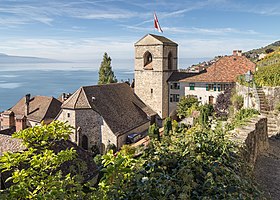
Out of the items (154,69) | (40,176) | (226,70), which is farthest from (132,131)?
(40,176)

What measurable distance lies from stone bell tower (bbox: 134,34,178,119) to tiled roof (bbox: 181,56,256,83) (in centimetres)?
273

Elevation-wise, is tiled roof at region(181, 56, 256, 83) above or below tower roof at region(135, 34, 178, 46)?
below

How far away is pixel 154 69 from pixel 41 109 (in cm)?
1369

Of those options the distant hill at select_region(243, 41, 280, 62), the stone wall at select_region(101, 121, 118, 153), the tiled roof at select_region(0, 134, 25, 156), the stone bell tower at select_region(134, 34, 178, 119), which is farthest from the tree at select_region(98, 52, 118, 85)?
the tiled roof at select_region(0, 134, 25, 156)

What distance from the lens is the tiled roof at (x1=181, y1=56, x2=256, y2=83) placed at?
30331 millimetres

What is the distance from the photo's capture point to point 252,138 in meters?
8.08

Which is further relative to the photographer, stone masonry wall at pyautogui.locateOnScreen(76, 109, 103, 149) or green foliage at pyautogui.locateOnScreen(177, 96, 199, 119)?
green foliage at pyautogui.locateOnScreen(177, 96, 199, 119)

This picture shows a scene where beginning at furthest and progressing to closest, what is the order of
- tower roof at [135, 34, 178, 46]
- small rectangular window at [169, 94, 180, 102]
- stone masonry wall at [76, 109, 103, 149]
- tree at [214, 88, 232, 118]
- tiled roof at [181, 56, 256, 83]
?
small rectangular window at [169, 94, 180, 102] < tower roof at [135, 34, 178, 46] < tiled roof at [181, 56, 256, 83] < tree at [214, 88, 232, 118] < stone masonry wall at [76, 109, 103, 149]

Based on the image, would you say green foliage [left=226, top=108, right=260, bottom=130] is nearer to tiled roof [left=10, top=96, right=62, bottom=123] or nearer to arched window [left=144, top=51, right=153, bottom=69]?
arched window [left=144, top=51, right=153, bottom=69]

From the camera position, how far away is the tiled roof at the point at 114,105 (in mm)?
24469

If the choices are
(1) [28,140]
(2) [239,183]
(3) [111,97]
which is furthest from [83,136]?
(2) [239,183]

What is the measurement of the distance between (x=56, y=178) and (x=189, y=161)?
207cm

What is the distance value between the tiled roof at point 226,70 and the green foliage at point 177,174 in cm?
2660

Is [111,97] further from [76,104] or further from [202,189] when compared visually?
[202,189]
